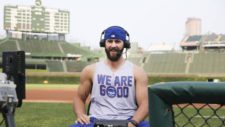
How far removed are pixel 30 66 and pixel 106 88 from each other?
61751 millimetres

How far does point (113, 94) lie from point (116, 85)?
70 mm

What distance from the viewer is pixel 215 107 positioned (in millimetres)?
2012

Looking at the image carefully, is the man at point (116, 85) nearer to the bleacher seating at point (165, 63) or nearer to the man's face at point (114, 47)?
the man's face at point (114, 47)

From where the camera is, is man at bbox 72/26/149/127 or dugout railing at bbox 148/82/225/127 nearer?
dugout railing at bbox 148/82/225/127

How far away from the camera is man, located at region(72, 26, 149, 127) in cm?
312

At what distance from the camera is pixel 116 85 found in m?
3.12

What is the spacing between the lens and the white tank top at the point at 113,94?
10.2 ft

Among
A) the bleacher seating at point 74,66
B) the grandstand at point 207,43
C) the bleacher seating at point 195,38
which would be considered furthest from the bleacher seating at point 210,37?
the bleacher seating at point 74,66

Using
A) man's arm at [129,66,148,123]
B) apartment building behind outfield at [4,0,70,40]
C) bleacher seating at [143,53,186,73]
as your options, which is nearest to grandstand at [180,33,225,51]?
bleacher seating at [143,53,186,73]

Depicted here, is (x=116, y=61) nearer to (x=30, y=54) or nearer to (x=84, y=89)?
(x=84, y=89)

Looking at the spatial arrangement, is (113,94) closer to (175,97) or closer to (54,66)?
(175,97)

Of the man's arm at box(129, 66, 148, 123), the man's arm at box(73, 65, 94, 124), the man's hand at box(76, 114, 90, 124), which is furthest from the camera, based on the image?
the man's arm at box(73, 65, 94, 124)

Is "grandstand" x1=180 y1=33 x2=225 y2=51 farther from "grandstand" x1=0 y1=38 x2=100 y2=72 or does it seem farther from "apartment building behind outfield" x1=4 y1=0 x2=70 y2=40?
"apartment building behind outfield" x1=4 y1=0 x2=70 y2=40

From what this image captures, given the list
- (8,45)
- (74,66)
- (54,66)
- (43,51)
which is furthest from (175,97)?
(43,51)
